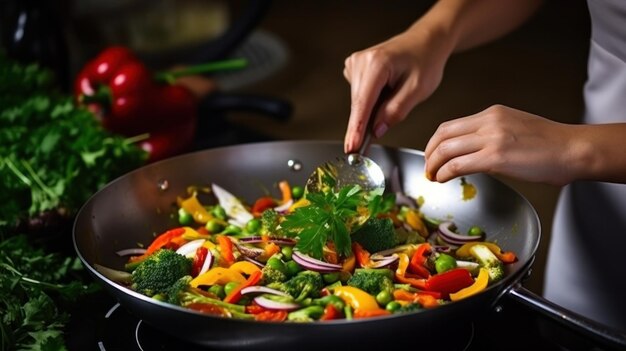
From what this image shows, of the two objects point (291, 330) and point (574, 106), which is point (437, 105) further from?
point (291, 330)

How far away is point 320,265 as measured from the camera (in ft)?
4.11

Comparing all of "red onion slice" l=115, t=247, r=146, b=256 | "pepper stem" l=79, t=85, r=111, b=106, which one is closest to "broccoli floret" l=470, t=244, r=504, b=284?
"red onion slice" l=115, t=247, r=146, b=256

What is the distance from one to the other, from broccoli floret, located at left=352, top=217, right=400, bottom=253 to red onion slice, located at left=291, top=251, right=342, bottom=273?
0.30 ft

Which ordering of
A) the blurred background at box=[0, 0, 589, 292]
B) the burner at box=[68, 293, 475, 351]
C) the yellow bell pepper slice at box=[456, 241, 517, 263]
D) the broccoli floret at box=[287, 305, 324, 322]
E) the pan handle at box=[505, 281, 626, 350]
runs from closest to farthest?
the pan handle at box=[505, 281, 626, 350], the broccoli floret at box=[287, 305, 324, 322], the burner at box=[68, 293, 475, 351], the yellow bell pepper slice at box=[456, 241, 517, 263], the blurred background at box=[0, 0, 589, 292]

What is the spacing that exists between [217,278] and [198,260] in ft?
0.23

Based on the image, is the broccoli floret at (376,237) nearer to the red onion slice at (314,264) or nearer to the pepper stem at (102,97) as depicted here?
the red onion slice at (314,264)

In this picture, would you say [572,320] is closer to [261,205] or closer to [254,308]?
[254,308]

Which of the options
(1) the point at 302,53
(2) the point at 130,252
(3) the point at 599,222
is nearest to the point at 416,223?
(3) the point at 599,222

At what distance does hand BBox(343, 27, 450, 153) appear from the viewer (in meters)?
1.49

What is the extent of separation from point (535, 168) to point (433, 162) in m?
0.15

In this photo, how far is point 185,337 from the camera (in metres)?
1.12

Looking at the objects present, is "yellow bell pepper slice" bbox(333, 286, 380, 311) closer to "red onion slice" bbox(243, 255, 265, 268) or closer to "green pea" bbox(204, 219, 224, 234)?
"red onion slice" bbox(243, 255, 265, 268)

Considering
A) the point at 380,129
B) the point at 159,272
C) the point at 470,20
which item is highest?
the point at 470,20

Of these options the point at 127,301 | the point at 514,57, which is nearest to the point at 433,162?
the point at 127,301
